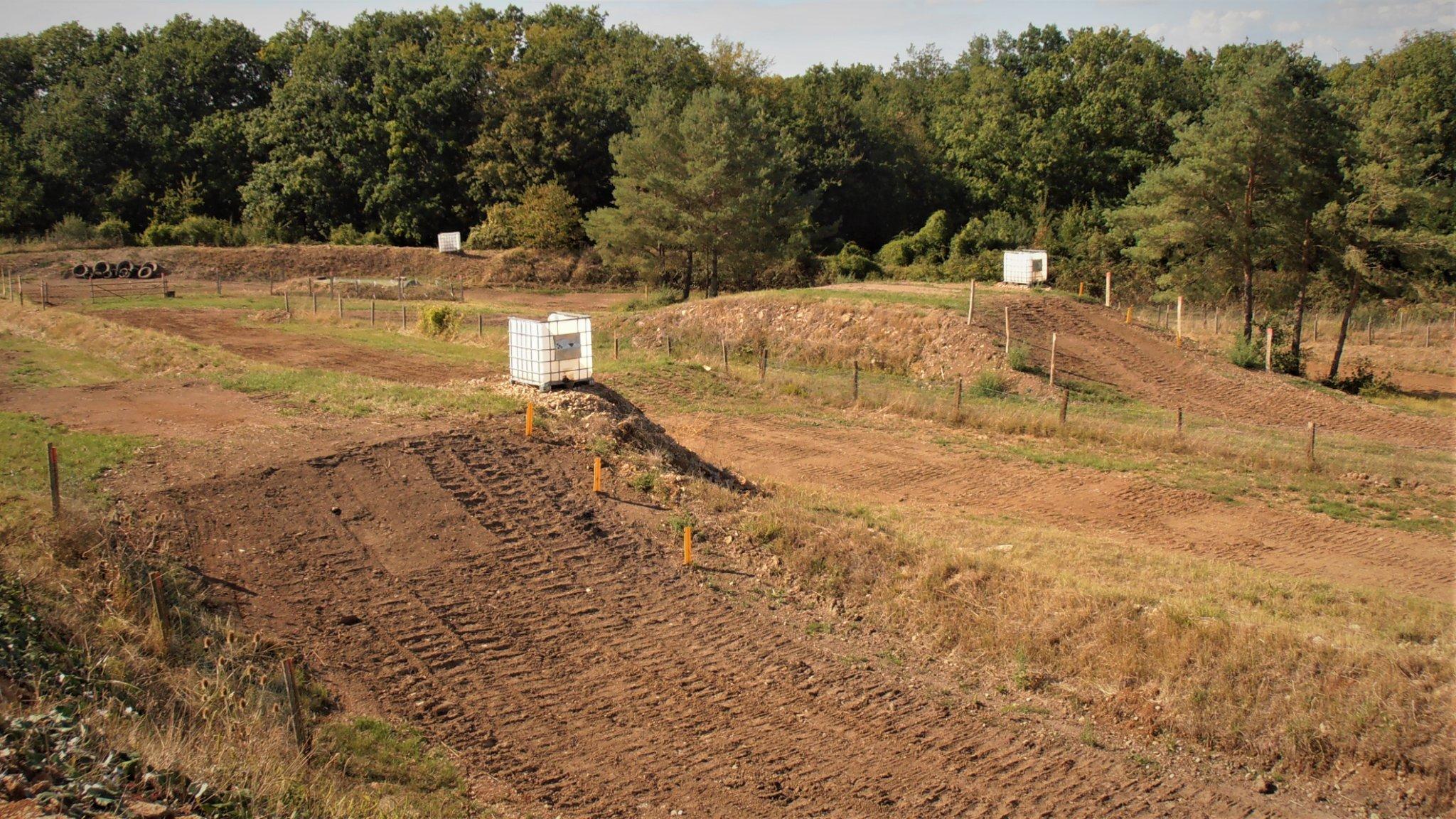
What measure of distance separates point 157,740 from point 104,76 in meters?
71.1

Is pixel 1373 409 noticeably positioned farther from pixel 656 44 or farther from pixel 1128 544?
pixel 656 44

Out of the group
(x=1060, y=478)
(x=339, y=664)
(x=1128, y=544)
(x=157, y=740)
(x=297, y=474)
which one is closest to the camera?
(x=157, y=740)

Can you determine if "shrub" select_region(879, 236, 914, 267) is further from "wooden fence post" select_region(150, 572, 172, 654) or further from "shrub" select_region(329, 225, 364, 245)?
"wooden fence post" select_region(150, 572, 172, 654)

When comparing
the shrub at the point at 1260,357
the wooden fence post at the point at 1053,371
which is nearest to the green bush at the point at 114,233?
the wooden fence post at the point at 1053,371

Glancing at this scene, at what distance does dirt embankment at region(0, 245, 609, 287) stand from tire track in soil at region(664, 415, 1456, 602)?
38.1 meters

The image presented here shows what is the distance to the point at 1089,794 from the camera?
919 centimetres

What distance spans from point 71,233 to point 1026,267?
5364 cm

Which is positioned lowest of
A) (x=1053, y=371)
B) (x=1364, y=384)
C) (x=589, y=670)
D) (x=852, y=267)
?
(x=589, y=670)

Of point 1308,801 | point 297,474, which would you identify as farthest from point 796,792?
point 297,474

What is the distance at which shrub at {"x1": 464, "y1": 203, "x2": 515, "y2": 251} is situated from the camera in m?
62.7

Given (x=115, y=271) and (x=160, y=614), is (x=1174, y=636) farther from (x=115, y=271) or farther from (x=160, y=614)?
(x=115, y=271)

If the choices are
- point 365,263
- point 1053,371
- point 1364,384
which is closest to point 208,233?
point 365,263

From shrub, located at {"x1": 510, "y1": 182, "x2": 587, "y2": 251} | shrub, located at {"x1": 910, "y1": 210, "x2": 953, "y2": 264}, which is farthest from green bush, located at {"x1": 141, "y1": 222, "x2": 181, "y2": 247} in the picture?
shrub, located at {"x1": 910, "y1": 210, "x2": 953, "y2": 264}

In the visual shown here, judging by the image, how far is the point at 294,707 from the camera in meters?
8.66
